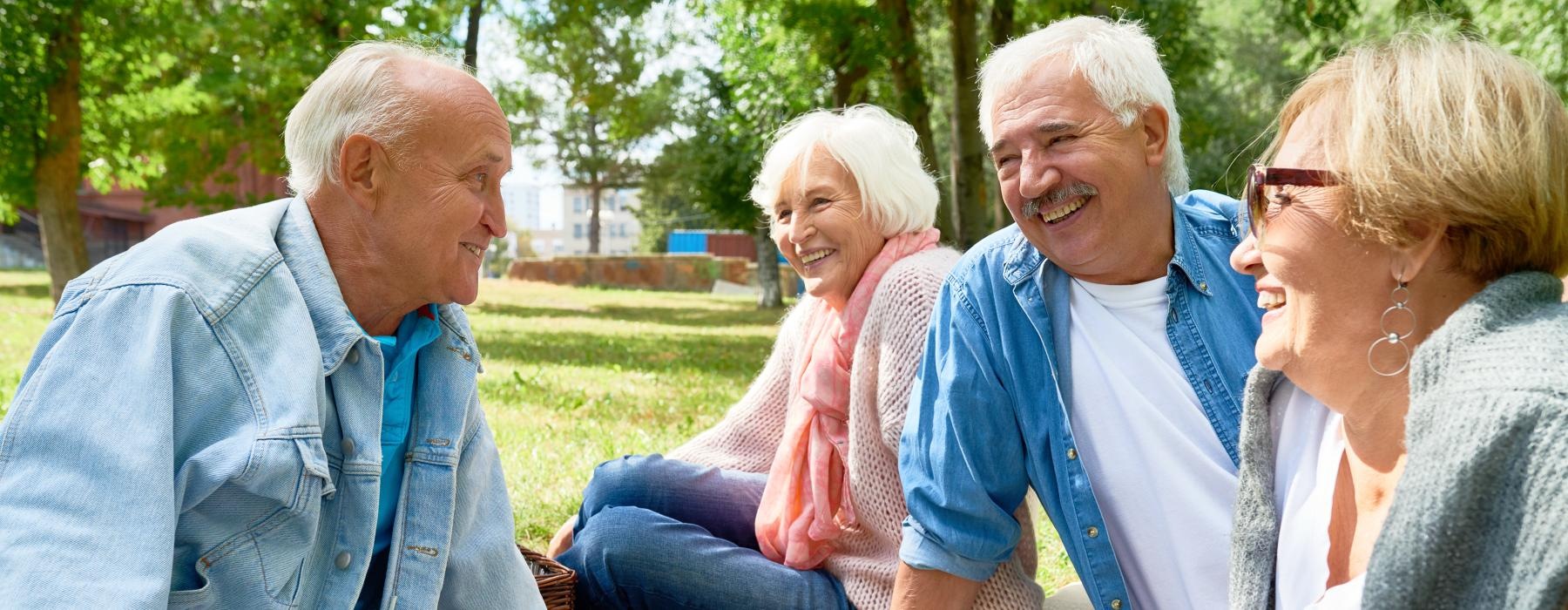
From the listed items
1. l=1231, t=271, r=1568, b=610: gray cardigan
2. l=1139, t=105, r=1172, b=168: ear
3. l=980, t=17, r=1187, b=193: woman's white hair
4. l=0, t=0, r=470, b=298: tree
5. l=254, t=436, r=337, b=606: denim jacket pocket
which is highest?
l=0, t=0, r=470, b=298: tree

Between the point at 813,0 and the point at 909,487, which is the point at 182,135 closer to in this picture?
the point at 813,0

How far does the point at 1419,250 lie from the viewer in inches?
61.9

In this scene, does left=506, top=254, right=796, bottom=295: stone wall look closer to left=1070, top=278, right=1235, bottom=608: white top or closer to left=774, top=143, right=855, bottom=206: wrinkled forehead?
left=774, top=143, right=855, bottom=206: wrinkled forehead

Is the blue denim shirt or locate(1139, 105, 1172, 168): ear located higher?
locate(1139, 105, 1172, 168): ear

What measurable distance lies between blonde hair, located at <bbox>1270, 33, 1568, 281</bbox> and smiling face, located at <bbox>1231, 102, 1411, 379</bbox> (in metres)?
0.05

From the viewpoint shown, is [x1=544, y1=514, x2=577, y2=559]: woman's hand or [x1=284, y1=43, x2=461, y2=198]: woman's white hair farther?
[x1=544, y1=514, x2=577, y2=559]: woman's hand

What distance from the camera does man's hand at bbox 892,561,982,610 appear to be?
2.58 m

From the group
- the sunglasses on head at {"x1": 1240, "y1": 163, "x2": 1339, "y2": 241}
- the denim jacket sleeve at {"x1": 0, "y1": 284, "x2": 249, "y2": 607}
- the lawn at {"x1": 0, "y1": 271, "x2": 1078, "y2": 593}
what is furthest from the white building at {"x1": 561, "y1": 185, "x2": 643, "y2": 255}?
the sunglasses on head at {"x1": 1240, "y1": 163, "x2": 1339, "y2": 241}

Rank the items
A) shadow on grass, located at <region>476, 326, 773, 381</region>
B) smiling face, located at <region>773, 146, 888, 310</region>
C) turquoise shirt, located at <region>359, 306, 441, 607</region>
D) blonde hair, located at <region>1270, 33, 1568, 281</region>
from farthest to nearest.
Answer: shadow on grass, located at <region>476, 326, 773, 381</region> → smiling face, located at <region>773, 146, 888, 310</region> → turquoise shirt, located at <region>359, 306, 441, 607</region> → blonde hair, located at <region>1270, 33, 1568, 281</region>

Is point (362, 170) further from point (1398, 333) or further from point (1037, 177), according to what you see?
point (1398, 333)

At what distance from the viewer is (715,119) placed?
22109mm

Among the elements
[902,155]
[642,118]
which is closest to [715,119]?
[642,118]

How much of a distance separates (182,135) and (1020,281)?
15976 millimetres

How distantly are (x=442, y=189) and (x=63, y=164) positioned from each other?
14.9m
